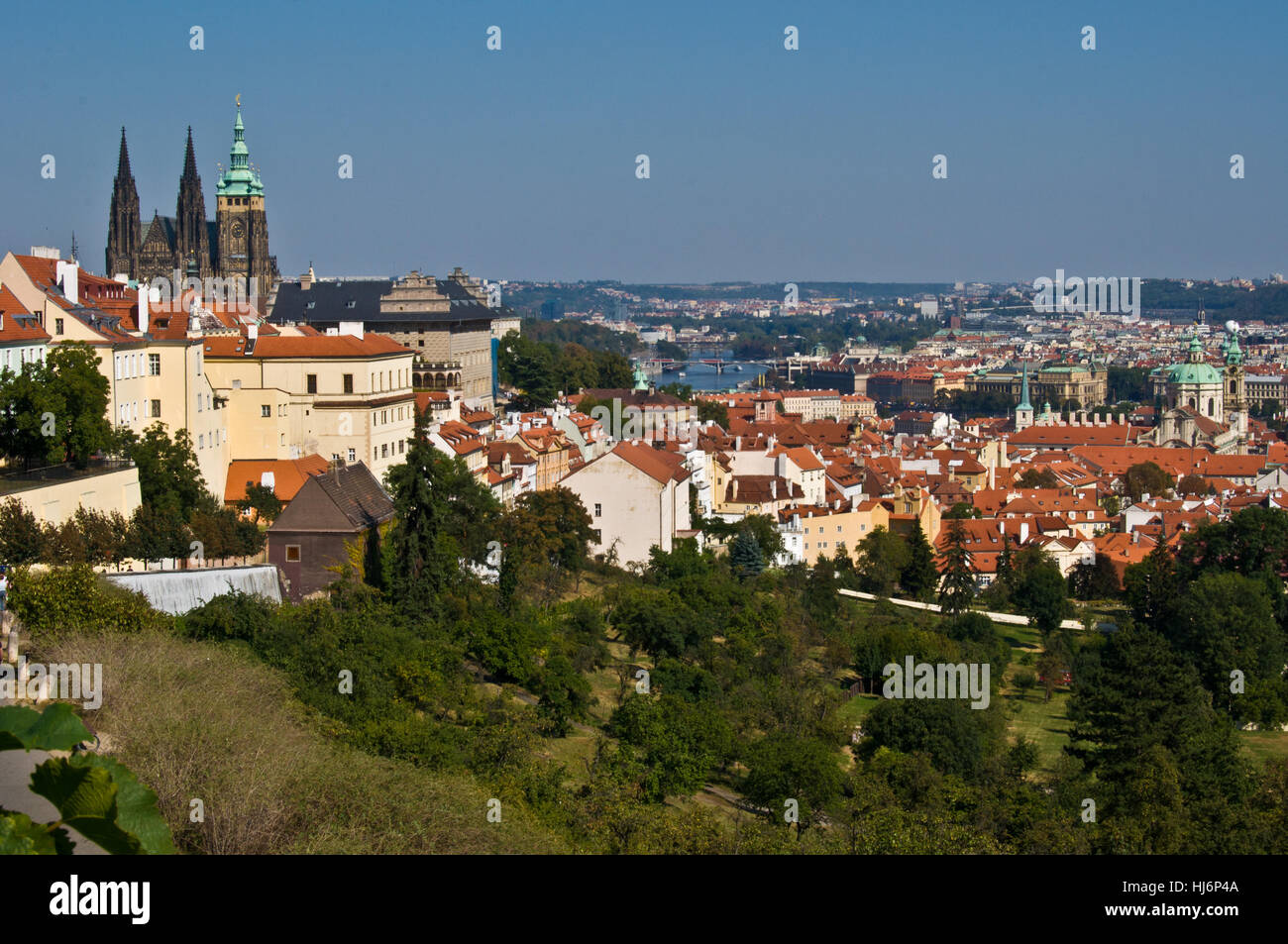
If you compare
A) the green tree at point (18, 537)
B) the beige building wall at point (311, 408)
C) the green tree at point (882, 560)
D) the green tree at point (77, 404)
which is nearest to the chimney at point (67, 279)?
the beige building wall at point (311, 408)

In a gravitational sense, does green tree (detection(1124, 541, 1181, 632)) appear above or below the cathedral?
below

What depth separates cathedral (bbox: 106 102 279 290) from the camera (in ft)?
243

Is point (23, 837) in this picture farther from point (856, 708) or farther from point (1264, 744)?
point (1264, 744)

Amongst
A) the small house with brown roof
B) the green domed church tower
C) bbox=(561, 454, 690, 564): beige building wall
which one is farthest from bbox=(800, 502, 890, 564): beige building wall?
the green domed church tower

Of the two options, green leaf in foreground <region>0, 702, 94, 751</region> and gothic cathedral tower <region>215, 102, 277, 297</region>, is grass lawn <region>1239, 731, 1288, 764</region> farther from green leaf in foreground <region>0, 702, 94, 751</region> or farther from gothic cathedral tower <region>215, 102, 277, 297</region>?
gothic cathedral tower <region>215, 102, 277, 297</region>

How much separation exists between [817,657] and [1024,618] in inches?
480

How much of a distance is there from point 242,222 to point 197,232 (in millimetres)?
2431

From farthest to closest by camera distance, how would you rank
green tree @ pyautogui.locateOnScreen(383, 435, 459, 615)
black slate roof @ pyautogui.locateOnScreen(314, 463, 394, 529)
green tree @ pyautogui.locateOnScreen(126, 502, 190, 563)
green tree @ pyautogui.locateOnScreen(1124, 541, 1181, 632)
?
green tree @ pyautogui.locateOnScreen(1124, 541, 1181, 632)
black slate roof @ pyautogui.locateOnScreen(314, 463, 394, 529)
green tree @ pyautogui.locateOnScreen(383, 435, 459, 615)
green tree @ pyautogui.locateOnScreen(126, 502, 190, 563)

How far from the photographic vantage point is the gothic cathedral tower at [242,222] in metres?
73.9

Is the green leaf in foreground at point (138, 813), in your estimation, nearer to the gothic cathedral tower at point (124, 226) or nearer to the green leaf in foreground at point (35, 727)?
the green leaf in foreground at point (35, 727)

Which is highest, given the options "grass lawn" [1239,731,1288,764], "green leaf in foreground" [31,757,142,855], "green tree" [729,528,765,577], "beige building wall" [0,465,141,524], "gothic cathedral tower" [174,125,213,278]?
"gothic cathedral tower" [174,125,213,278]
